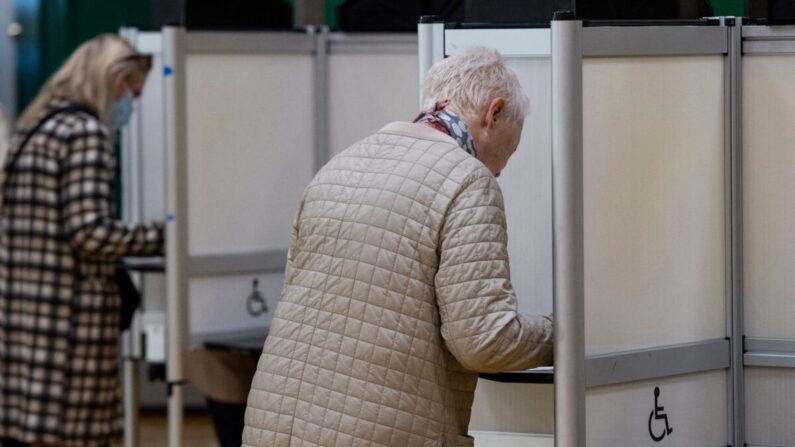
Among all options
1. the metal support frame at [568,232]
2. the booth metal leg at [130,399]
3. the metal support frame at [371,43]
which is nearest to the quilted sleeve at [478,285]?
the metal support frame at [568,232]

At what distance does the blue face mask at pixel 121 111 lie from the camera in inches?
168

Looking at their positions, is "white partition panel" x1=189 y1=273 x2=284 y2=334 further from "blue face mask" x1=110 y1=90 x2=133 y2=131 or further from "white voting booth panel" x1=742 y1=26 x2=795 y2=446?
"white voting booth panel" x1=742 y1=26 x2=795 y2=446

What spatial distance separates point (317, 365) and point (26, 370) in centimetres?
197

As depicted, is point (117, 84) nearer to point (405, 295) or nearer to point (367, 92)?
point (367, 92)

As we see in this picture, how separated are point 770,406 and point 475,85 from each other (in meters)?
0.86

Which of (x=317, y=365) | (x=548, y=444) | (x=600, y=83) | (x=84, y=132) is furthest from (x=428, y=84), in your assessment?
(x=84, y=132)

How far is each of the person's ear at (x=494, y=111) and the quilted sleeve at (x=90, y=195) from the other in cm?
181

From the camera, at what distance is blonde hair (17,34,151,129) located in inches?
164

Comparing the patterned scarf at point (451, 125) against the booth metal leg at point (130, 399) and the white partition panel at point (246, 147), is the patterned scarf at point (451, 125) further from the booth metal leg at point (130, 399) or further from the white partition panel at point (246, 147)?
the booth metal leg at point (130, 399)

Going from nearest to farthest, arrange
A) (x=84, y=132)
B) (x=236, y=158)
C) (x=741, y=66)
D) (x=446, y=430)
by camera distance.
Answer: (x=446, y=430) < (x=741, y=66) < (x=84, y=132) < (x=236, y=158)

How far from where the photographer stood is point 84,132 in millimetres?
4031

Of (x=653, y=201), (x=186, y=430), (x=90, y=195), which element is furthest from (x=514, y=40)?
(x=186, y=430)

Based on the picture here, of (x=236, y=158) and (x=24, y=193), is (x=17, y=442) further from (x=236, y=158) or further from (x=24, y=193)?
(x=236, y=158)

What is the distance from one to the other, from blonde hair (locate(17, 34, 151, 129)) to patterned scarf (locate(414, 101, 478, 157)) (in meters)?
1.87
